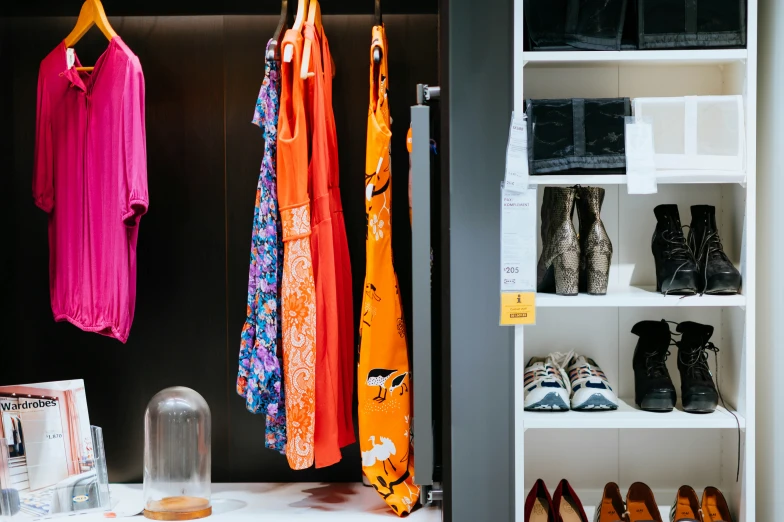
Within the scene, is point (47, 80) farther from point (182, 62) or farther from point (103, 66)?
point (182, 62)

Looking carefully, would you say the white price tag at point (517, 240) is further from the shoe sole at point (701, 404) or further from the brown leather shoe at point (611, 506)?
the brown leather shoe at point (611, 506)

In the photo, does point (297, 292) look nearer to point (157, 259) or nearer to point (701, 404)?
point (157, 259)

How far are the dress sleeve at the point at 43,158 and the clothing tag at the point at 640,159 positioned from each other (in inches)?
63.5

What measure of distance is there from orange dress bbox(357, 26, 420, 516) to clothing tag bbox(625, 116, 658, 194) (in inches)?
24.8

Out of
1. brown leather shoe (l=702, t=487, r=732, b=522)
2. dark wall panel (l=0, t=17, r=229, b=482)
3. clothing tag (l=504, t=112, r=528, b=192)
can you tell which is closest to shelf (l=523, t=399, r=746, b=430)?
brown leather shoe (l=702, t=487, r=732, b=522)

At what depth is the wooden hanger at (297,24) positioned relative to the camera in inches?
76.7

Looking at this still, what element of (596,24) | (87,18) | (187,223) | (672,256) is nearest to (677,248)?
(672,256)

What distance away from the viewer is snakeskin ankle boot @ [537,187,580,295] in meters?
2.00

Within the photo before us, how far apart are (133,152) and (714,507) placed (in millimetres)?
1885

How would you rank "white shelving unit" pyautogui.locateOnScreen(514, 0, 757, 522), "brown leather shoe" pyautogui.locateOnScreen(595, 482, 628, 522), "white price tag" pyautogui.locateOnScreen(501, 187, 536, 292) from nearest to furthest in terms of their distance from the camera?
1. "white price tag" pyautogui.locateOnScreen(501, 187, 536, 292)
2. "brown leather shoe" pyautogui.locateOnScreen(595, 482, 628, 522)
3. "white shelving unit" pyautogui.locateOnScreen(514, 0, 757, 522)

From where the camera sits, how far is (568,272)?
200 cm

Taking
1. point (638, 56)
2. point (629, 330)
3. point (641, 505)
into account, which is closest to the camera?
point (638, 56)

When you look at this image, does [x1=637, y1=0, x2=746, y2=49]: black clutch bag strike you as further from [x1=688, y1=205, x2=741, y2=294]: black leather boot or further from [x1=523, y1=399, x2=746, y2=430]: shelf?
[x1=523, y1=399, x2=746, y2=430]: shelf

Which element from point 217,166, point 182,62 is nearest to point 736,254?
point 217,166
